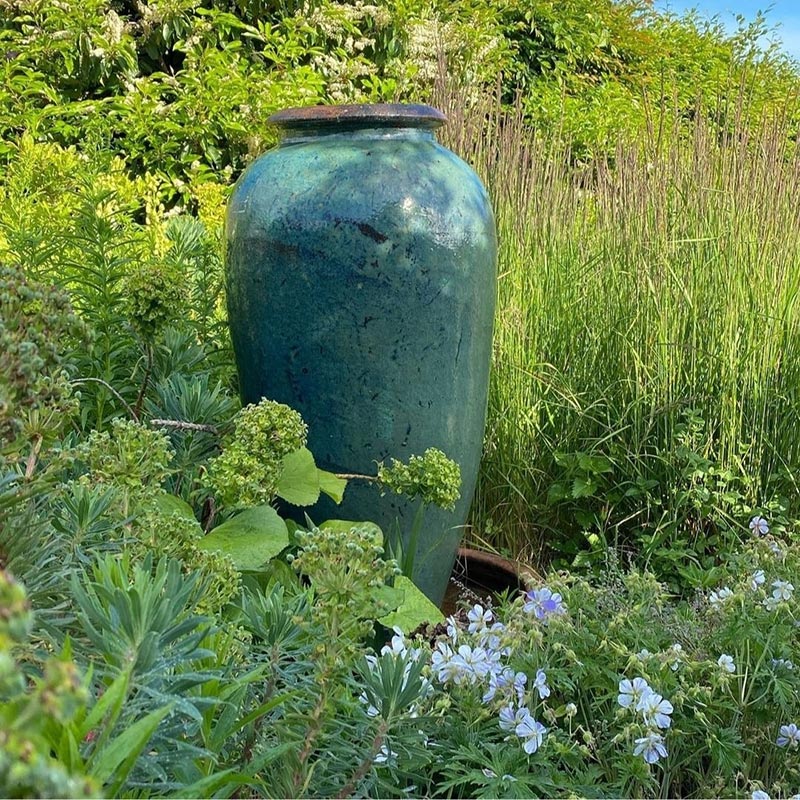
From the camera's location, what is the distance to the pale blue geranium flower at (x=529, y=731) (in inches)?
57.7

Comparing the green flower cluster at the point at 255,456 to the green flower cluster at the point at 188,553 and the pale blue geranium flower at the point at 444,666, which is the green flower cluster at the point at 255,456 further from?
the pale blue geranium flower at the point at 444,666

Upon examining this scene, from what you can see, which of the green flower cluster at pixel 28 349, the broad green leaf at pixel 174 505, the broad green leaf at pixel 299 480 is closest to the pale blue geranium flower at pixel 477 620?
the broad green leaf at pixel 299 480

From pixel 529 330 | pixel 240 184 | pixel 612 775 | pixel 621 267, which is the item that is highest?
pixel 240 184

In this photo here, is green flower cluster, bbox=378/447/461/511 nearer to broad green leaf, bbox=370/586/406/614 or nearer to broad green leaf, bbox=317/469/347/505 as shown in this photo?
broad green leaf, bbox=317/469/347/505

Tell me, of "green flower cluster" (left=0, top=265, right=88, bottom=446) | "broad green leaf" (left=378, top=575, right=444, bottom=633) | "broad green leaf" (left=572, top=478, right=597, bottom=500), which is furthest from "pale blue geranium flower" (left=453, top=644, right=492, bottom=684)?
"broad green leaf" (left=572, top=478, right=597, bottom=500)

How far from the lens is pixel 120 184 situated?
3.40m

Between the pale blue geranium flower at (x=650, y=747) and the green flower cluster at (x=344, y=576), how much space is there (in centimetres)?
53

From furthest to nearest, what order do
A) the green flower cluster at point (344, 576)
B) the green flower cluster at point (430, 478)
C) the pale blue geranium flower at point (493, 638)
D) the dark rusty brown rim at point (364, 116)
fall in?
the dark rusty brown rim at point (364, 116)
the green flower cluster at point (430, 478)
the pale blue geranium flower at point (493, 638)
the green flower cluster at point (344, 576)

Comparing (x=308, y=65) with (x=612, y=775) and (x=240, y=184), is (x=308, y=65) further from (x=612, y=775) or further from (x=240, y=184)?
(x=612, y=775)

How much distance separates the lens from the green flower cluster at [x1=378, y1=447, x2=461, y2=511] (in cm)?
210

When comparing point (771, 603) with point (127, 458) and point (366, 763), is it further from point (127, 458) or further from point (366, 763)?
point (127, 458)

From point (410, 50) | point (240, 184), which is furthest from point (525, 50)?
point (240, 184)

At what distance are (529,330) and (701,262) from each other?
2.05ft

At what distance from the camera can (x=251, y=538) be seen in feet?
6.45
